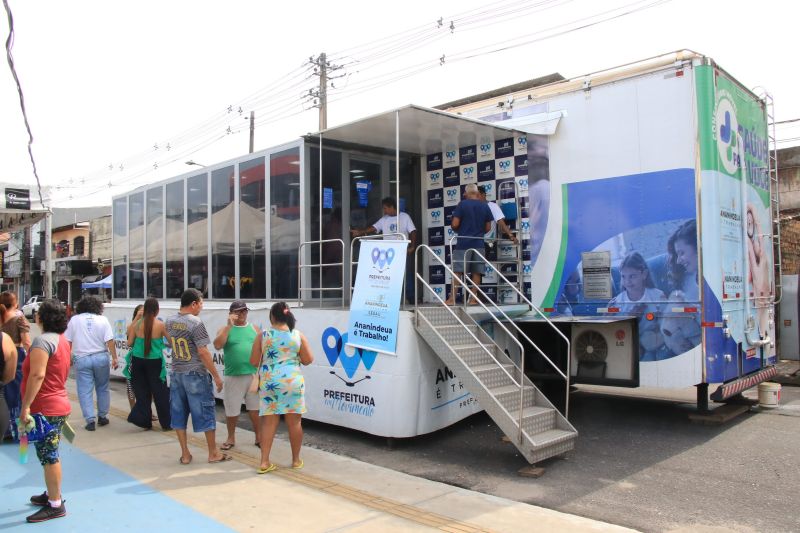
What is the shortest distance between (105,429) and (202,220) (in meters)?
4.40

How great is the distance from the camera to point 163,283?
1227 centimetres

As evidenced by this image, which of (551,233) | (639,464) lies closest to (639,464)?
(639,464)

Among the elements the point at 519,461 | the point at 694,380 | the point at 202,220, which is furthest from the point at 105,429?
the point at 694,380

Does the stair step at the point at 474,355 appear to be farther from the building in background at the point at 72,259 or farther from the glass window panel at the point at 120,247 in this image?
the building in background at the point at 72,259

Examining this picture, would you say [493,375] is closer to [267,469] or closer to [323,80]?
[267,469]

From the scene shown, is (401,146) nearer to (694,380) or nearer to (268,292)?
(268,292)

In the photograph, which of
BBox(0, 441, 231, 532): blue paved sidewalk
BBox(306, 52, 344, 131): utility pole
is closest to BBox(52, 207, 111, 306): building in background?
BBox(306, 52, 344, 131): utility pole

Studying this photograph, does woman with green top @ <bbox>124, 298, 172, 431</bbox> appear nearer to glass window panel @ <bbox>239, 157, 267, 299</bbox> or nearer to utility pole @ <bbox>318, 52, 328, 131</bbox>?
glass window panel @ <bbox>239, 157, 267, 299</bbox>

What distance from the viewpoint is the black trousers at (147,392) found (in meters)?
7.47

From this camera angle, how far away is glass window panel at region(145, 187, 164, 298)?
484 inches

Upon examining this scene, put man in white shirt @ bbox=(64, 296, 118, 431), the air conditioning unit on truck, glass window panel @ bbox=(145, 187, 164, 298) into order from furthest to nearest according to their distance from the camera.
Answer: glass window panel @ bbox=(145, 187, 164, 298)
man in white shirt @ bbox=(64, 296, 118, 431)
the air conditioning unit on truck

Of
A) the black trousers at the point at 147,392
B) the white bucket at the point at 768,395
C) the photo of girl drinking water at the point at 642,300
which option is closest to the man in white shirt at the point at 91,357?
the black trousers at the point at 147,392

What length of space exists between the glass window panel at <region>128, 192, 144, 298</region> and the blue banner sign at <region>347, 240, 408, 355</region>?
7.44m

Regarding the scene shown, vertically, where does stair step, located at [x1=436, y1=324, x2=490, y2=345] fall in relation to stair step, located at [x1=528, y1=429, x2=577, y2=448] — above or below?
above
